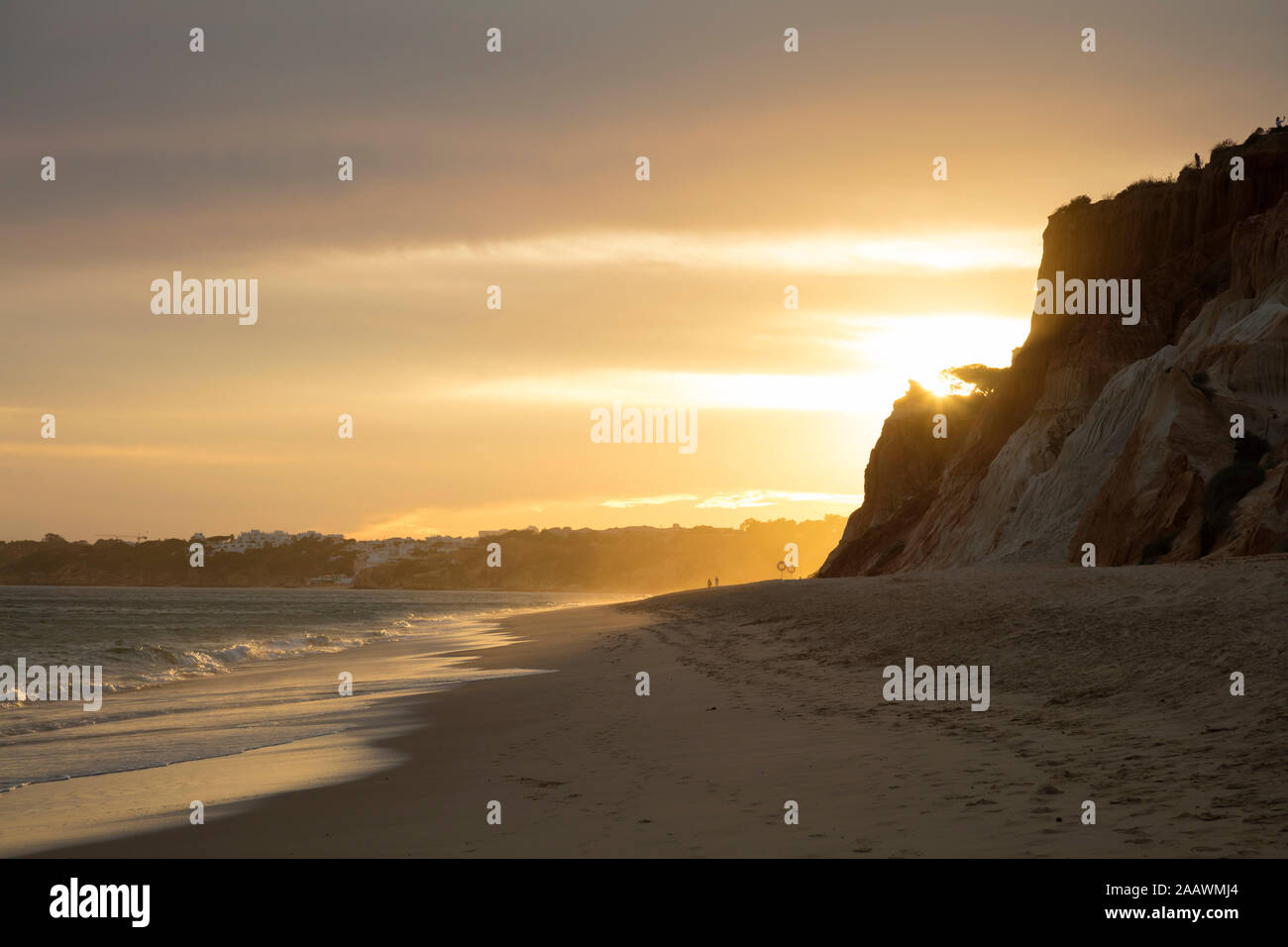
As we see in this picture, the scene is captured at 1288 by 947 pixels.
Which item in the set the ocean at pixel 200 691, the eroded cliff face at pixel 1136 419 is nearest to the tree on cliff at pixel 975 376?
the eroded cliff face at pixel 1136 419

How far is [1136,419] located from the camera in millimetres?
33281

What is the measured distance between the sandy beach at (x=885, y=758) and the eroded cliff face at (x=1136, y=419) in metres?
10.1

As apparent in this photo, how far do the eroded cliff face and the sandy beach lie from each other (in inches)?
397

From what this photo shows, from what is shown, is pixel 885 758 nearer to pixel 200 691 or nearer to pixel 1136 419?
pixel 200 691

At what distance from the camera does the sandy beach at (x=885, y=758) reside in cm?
619

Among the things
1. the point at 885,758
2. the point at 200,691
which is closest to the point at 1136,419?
the point at 885,758

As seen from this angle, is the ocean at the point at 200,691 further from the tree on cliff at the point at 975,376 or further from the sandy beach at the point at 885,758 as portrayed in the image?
the tree on cliff at the point at 975,376

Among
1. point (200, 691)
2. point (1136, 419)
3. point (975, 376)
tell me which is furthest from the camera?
point (975, 376)

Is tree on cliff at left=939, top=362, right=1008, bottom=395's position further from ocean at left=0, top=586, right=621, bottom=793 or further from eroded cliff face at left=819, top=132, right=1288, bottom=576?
ocean at left=0, top=586, right=621, bottom=793

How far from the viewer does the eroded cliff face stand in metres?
26.1

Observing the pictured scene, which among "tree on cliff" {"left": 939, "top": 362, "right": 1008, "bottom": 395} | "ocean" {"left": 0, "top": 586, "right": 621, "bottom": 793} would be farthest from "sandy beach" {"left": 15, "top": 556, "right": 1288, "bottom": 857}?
"tree on cliff" {"left": 939, "top": 362, "right": 1008, "bottom": 395}

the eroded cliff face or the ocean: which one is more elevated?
the eroded cliff face

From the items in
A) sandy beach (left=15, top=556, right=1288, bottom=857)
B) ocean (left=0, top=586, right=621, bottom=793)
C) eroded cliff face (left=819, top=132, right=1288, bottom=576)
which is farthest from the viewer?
eroded cliff face (left=819, top=132, right=1288, bottom=576)

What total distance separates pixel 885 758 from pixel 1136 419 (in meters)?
29.7
